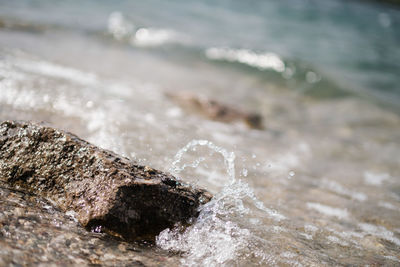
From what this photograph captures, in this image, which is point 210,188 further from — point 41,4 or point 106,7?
point 106,7

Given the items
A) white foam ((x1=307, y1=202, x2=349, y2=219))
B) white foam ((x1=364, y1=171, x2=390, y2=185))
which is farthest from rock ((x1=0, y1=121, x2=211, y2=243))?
white foam ((x1=364, y1=171, x2=390, y2=185))

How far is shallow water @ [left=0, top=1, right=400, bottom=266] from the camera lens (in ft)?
9.78

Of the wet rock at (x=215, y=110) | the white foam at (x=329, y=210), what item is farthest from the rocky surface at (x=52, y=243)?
the wet rock at (x=215, y=110)

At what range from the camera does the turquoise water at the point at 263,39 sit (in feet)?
35.9

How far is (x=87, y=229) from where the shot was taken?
2.37 meters

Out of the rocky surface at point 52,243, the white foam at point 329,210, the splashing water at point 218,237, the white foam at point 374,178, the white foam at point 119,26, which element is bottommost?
the rocky surface at point 52,243

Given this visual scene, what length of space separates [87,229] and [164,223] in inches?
21.3

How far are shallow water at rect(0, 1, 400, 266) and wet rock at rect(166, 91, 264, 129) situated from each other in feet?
0.88

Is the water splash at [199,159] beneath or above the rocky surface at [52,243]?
above

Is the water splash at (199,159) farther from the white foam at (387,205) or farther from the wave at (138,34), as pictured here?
the wave at (138,34)

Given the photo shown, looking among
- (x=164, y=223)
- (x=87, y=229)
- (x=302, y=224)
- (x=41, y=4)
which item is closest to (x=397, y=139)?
(x=302, y=224)

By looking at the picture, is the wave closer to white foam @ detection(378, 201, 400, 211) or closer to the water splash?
the water splash

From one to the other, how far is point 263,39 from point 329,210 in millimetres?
12080

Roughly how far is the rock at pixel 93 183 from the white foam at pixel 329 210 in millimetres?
1711
